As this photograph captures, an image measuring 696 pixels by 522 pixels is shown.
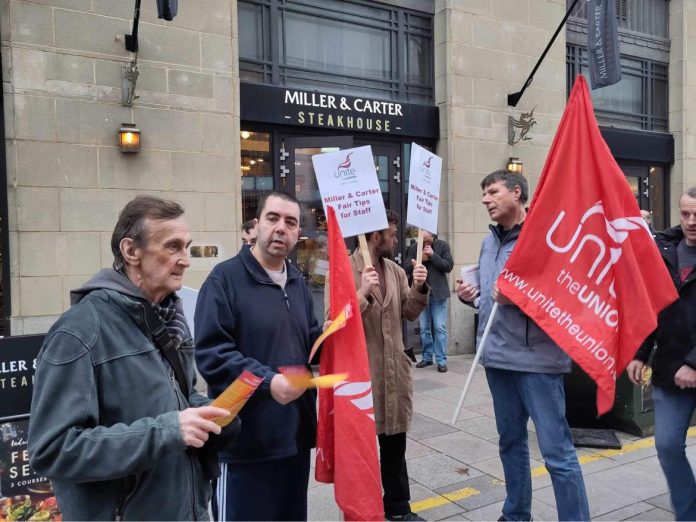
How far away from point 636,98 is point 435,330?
701 cm

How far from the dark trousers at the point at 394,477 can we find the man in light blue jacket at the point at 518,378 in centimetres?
62

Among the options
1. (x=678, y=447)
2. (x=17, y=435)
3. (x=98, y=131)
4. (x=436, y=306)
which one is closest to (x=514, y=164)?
(x=436, y=306)

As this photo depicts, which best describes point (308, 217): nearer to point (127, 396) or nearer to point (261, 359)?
point (261, 359)

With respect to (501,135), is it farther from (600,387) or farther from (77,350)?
(77,350)

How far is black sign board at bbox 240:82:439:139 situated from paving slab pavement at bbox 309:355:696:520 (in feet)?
14.1

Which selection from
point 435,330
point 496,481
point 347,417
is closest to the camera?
Answer: point 347,417

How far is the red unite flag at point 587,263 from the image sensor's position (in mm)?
3057

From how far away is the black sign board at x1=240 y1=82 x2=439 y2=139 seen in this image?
7574 mm

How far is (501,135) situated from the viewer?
362 inches

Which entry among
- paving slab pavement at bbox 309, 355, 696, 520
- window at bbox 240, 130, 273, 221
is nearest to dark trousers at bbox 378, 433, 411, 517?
paving slab pavement at bbox 309, 355, 696, 520

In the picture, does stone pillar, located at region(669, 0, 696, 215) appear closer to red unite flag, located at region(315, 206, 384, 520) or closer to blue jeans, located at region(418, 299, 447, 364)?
blue jeans, located at region(418, 299, 447, 364)

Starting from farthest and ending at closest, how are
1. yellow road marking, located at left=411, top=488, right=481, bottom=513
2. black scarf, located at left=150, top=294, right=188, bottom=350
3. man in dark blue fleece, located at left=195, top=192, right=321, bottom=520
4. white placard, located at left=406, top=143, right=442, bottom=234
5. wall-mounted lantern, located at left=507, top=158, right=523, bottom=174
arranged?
1. wall-mounted lantern, located at left=507, top=158, right=523, bottom=174
2. yellow road marking, located at left=411, top=488, right=481, bottom=513
3. white placard, located at left=406, top=143, right=442, bottom=234
4. man in dark blue fleece, located at left=195, top=192, right=321, bottom=520
5. black scarf, located at left=150, top=294, right=188, bottom=350

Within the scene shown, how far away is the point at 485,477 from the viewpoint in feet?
14.3

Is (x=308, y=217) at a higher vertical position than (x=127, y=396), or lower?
higher
